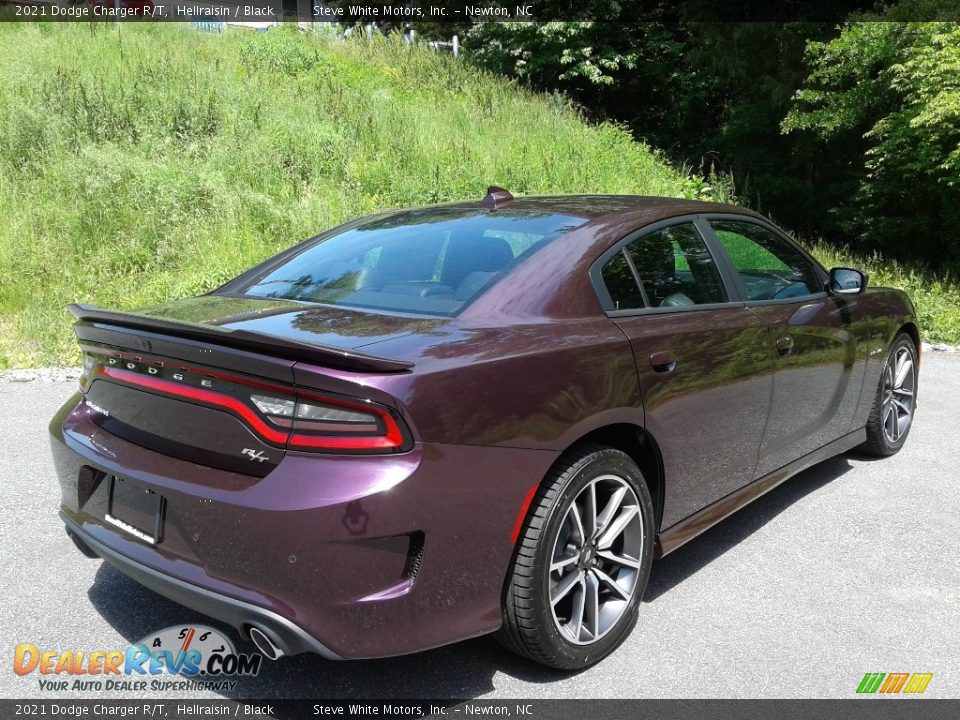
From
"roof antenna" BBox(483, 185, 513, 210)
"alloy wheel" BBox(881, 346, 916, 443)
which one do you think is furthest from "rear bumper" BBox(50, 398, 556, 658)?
"alloy wheel" BBox(881, 346, 916, 443)

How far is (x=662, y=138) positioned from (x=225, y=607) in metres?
22.1

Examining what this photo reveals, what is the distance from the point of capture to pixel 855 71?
1418 cm

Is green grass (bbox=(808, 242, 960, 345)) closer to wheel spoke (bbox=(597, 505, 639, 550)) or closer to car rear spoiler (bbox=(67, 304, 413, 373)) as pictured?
wheel spoke (bbox=(597, 505, 639, 550))

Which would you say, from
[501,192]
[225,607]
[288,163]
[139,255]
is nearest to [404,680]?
[225,607]

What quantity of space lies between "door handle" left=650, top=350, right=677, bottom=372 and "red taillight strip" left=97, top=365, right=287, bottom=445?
1.38m

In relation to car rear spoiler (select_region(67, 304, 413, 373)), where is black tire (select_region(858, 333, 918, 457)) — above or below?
below

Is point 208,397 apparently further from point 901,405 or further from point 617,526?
point 901,405

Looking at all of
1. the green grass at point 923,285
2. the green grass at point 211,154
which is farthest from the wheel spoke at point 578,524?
the green grass at point 923,285

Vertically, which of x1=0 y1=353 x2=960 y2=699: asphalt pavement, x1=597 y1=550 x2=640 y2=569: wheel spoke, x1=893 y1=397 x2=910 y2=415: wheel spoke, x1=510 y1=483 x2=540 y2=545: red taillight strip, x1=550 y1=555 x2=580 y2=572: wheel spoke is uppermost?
x1=510 y1=483 x2=540 y2=545: red taillight strip

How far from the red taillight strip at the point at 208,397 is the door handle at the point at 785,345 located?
7.72ft

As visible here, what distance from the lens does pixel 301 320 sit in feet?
8.80

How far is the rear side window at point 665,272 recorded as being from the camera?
121 inches

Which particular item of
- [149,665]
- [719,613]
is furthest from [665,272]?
[149,665]

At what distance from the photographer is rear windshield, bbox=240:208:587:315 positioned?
9.53 ft
